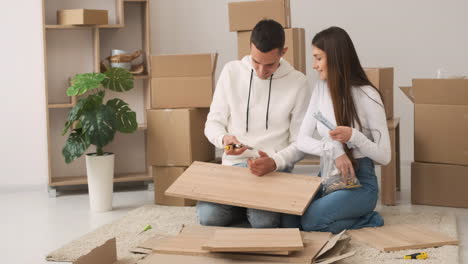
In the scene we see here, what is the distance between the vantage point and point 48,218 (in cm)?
338

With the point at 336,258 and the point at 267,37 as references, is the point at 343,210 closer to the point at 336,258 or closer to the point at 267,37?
the point at 336,258

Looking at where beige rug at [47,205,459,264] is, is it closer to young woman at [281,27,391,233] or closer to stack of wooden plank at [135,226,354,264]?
stack of wooden plank at [135,226,354,264]

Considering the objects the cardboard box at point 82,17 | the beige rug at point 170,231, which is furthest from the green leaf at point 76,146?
the cardboard box at point 82,17

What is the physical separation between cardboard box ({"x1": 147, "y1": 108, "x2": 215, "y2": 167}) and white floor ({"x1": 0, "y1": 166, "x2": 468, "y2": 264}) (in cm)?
31

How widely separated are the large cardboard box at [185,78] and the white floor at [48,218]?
23.8 inches

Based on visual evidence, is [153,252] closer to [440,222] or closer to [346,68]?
[346,68]

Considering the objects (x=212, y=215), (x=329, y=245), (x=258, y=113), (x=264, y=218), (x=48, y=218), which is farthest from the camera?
(x=48, y=218)

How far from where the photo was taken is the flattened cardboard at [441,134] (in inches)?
132

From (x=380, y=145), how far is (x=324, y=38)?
0.51 metres

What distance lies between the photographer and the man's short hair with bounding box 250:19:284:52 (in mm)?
2811

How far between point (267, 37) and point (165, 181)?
1125mm

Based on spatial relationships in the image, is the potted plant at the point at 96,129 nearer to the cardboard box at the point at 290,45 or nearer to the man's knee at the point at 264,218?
the cardboard box at the point at 290,45

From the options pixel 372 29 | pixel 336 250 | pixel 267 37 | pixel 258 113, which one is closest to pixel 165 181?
pixel 258 113

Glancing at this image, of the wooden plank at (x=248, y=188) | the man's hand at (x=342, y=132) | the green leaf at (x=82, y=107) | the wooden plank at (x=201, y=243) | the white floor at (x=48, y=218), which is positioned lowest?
the white floor at (x=48, y=218)
